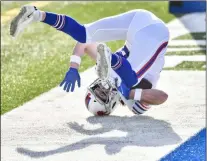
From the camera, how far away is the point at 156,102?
22.2 ft

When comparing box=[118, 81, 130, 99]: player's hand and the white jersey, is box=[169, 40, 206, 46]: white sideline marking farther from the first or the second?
box=[118, 81, 130, 99]: player's hand

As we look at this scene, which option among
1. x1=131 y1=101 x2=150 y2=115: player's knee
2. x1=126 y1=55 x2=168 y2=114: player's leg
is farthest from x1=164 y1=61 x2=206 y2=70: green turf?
x1=131 y1=101 x2=150 y2=115: player's knee

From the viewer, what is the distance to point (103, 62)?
20.4 ft

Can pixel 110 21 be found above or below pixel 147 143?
above

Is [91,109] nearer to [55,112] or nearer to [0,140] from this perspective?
[55,112]

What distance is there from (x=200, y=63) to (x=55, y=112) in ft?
7.95

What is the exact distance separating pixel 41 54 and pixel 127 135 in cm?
407

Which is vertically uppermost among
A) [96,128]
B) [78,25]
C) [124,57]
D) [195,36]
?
[78,25]

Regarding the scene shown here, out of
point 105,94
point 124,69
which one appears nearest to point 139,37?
point 124,69

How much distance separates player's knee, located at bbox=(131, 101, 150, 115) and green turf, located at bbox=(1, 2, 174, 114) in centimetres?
127

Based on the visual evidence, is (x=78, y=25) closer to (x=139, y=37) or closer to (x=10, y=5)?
(x=139, y=37)

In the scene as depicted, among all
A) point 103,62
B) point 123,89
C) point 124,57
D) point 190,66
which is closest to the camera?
point 103,62

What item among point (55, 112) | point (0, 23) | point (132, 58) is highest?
point (132, 58)

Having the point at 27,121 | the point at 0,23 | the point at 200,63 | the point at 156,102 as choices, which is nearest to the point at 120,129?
the point at 156,102
